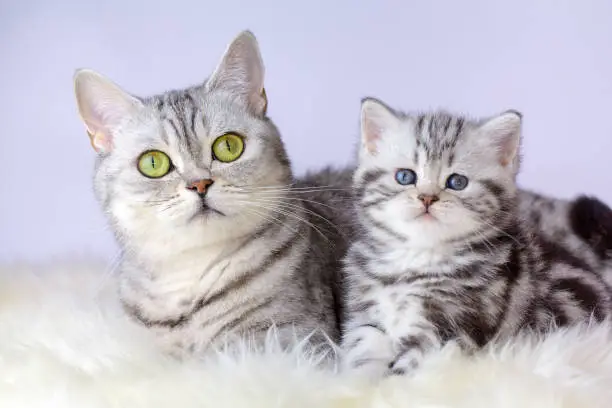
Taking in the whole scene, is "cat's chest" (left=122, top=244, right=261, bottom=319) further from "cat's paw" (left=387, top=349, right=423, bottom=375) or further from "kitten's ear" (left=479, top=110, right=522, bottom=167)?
"kitten's ear" (left=479, top=110, right=522, bottom=167)

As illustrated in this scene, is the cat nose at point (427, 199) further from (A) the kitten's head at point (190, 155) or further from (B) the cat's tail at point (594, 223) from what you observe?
(B) the cat's tail at point (594, 223)

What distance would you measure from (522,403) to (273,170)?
1.89ft

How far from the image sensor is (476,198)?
3.67 ft

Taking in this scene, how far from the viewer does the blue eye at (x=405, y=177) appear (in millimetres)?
1144

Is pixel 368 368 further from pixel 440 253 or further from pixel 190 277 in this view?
pixel 190 277

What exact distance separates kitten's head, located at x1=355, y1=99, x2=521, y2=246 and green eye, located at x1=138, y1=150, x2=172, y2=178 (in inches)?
13.4

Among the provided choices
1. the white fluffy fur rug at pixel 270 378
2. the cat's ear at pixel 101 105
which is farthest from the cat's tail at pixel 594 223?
the cat's ear at pixel 101 105

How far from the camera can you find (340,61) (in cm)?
188

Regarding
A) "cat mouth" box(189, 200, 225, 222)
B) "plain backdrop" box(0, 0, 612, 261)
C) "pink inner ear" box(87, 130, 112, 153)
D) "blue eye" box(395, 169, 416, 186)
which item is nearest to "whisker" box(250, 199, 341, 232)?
"cat mouth" box(189, 200, 225, 222)

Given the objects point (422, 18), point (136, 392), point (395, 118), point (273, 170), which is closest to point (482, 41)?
point (422, 18)

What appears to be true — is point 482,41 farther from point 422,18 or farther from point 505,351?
point 505,351

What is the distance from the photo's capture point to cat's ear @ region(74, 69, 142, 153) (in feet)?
4.01

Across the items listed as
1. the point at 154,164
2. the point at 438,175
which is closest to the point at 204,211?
the point at 154,164

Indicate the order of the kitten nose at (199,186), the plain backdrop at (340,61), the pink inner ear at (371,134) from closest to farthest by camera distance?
the kitten nose at (199,186), the pink inner ear at (371,134), the plain backdrop at (340,61)
